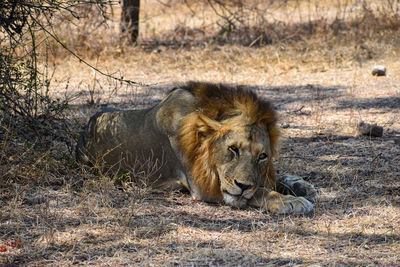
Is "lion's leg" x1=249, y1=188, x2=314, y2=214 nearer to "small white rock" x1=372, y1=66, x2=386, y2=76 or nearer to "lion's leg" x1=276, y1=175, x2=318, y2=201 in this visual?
"lion's leg" x1=276, y1=175, x2=318, y2=201

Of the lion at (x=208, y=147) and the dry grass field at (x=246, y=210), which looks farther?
the lion at (x=208, y=147)

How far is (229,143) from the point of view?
4102 mm

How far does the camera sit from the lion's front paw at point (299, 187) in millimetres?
4375

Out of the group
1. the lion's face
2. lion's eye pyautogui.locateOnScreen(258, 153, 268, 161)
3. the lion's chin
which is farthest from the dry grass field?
lion's eye pyautogui.locateOnScreen(258, 153, 268, 161)

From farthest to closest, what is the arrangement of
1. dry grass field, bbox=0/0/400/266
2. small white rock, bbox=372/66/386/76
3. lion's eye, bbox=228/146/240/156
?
small white rock, bbox=372/66/386/76 → lion's eye, bbox=228/146/240/156 → dry grass field, bbox=0/0/400/266

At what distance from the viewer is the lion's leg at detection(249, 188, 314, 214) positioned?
4043mm

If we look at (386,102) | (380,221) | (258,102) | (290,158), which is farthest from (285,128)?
(380,221)

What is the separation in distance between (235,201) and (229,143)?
39 centimetres

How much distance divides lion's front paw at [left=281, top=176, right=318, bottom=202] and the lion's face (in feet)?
1.25

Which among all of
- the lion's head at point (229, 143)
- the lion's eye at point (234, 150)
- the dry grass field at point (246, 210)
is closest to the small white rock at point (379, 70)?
the dry grass field at point (246, 210)

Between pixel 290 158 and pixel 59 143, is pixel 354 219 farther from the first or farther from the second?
pixel 59 143

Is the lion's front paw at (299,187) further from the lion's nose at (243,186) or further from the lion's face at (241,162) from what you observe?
the lion's nose at (243,186)

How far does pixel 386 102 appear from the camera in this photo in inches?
280

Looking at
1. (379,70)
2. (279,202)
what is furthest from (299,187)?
(379,70)
